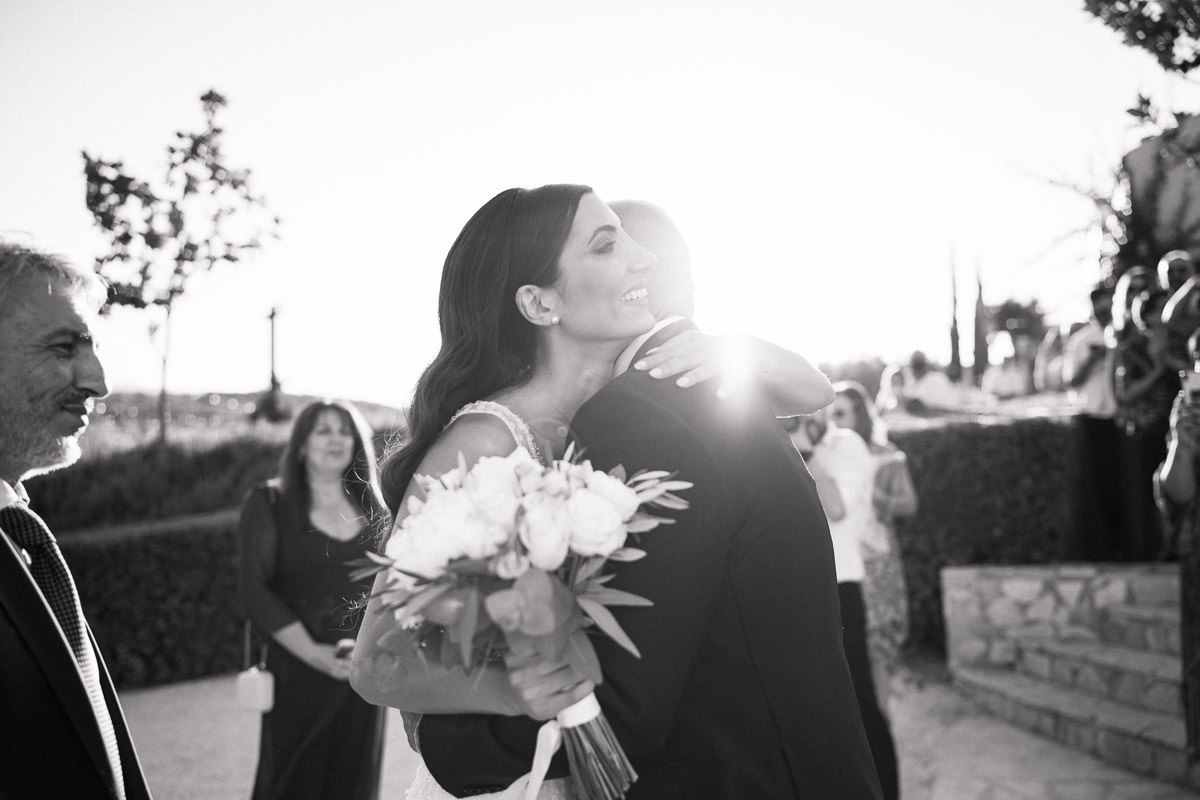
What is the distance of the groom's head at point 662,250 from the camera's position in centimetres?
299

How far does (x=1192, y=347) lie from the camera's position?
537cm

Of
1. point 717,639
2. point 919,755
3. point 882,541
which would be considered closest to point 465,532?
point 717,639

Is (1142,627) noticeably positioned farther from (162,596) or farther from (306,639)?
(162,596)

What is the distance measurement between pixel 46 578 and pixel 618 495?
5.38 ft

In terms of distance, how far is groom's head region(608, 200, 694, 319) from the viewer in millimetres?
2994

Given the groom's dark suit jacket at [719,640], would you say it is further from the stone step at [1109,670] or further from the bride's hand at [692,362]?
the stone step at [1109,670]

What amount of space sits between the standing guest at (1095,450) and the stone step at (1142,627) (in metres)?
1.01

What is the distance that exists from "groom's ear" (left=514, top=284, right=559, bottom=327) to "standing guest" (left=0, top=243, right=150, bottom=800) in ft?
3.81

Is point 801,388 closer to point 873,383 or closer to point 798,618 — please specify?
point 798,618

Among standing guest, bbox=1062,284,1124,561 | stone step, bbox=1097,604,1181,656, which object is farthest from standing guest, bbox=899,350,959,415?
stone step, bbox=1097,604,1181,656

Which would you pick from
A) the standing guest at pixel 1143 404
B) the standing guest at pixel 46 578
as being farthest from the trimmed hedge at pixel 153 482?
the standing guest at pixel 46 578

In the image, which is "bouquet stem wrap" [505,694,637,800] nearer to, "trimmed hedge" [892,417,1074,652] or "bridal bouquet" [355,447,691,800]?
"bridal bouquet" [355,447,691,800]

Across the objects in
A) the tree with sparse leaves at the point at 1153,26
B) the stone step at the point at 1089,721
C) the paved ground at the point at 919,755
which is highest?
the tree with sparse leaves at the point at 1153,26

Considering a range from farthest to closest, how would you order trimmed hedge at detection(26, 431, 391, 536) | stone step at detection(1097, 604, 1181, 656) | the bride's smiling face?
trimmed hedge at detection(26, 431, 391, 536) → stone step at detection(1097, 604, 1181, 656) → the bride's smiling face
